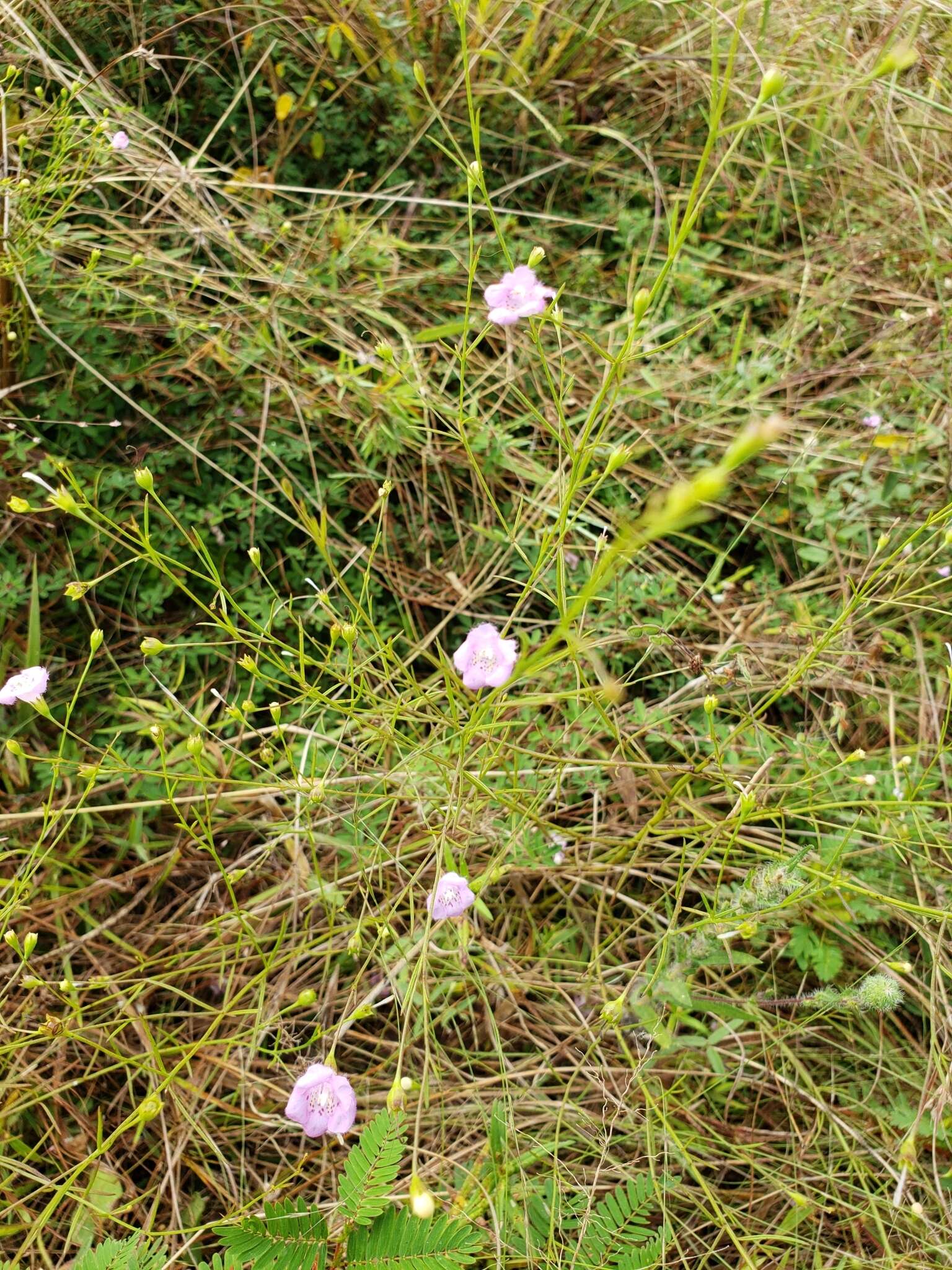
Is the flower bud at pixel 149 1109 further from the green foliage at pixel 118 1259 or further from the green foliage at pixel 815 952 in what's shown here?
the green foliage at pixel 815 952

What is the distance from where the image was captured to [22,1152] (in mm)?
1497

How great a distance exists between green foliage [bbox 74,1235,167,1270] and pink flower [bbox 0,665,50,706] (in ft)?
2.37

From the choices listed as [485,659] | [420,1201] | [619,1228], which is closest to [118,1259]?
[420,1201]

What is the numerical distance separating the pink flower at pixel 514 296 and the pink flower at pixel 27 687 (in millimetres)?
910

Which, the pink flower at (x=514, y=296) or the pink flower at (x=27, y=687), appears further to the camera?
the pink flower at (x=514, y=296)

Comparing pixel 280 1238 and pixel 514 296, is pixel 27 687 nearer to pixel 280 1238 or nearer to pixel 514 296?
pixel 280 1238

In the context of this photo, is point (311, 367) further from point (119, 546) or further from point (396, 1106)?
point (396, 1106)

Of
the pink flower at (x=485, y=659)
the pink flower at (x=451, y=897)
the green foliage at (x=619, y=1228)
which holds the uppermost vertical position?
the pink flower at (x=485, y=659)

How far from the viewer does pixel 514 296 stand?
5.26ft

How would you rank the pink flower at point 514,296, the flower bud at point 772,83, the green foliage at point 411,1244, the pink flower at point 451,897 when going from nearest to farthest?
the flower bud at point 772,83 < the green foliage at point 411,1244 < the pink flower at point 451,897 < the pink flower at point 514,296

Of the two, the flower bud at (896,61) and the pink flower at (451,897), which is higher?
the flower bud at (896,61)

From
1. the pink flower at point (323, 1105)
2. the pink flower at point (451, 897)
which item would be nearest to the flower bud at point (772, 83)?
the pink flower at point (451, 897)

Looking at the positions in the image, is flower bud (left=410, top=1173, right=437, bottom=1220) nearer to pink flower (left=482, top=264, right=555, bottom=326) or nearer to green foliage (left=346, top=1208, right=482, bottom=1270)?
green foliage (left=346, top=1208, right=482, bottom=1270)

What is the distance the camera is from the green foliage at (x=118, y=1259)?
3.87 feet
